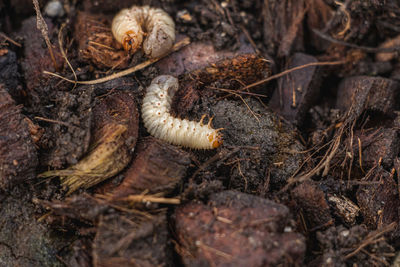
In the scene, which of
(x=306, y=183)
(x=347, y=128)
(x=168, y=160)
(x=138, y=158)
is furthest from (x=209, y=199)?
(x=347, y=128)

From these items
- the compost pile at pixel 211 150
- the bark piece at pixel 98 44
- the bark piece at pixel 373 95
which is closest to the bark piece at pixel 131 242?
the compost pile at pixel 211 150

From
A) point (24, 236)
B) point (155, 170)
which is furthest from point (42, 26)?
point (24, 236)

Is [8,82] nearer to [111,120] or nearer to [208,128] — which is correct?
[111,120]

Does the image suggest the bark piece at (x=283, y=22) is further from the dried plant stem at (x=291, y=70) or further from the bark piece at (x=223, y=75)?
the bark piece at (x=223, y=75)

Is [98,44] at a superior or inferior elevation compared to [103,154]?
superior

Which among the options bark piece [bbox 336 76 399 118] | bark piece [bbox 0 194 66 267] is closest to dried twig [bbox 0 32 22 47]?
bark piece [bbox 0 194 66 267]

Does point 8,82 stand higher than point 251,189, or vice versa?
point 8,82

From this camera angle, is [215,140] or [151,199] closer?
[151,199]

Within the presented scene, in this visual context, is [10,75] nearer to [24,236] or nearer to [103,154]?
[103,154]

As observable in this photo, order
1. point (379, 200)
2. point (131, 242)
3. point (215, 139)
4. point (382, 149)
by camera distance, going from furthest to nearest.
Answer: point (382, 149) < point (215, 139) < point (379, 200) < point (131, 242)
